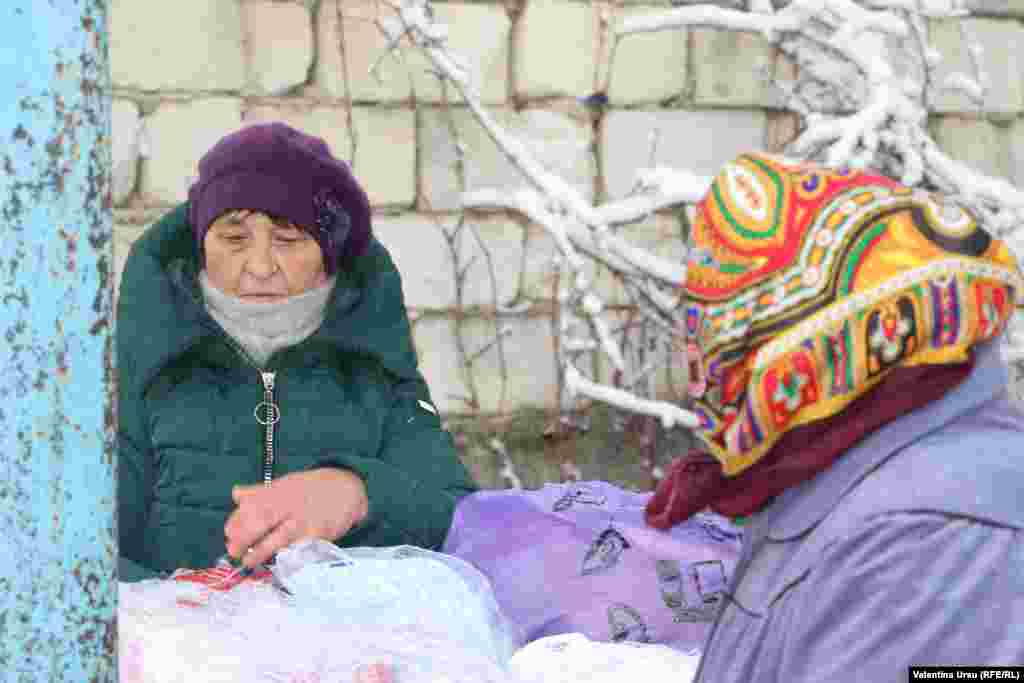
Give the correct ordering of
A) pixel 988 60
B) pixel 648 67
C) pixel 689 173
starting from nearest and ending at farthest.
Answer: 1. pixel 689 173
2. pixel 648 67
3. pixel 988 60

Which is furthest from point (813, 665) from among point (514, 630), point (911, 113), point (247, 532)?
point (911, 113)

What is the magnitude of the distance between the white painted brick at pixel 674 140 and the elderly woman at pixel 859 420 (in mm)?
2705

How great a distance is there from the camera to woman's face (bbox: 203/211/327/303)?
2799 mm

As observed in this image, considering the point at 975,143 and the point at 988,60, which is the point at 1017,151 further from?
the point at 988,60

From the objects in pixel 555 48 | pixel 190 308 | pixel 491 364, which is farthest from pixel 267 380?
pixel 555 48

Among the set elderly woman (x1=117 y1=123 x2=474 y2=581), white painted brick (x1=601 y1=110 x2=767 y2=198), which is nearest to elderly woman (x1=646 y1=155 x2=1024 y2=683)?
elderly woman (x1=117 y1=123 x2=474 y2=581)

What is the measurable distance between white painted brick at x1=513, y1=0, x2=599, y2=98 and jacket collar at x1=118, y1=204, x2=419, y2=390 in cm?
142

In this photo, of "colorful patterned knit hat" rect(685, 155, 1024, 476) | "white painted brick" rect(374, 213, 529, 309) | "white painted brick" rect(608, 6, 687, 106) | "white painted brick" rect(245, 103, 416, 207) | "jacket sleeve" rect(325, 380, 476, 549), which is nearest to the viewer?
"colorful patterned knit hat" rect(685, 155, 1024, 476)

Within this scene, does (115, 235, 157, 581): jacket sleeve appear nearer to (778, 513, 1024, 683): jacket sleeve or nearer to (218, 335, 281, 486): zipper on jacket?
(218, 335, 281, 486): zipper on jacket

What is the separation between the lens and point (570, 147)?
4332 millimetres

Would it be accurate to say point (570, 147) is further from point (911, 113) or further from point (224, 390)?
point (224, 390)

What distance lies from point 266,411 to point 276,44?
5.30ft

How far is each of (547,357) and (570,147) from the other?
1.91 ft

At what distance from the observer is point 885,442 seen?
1.53 metres
